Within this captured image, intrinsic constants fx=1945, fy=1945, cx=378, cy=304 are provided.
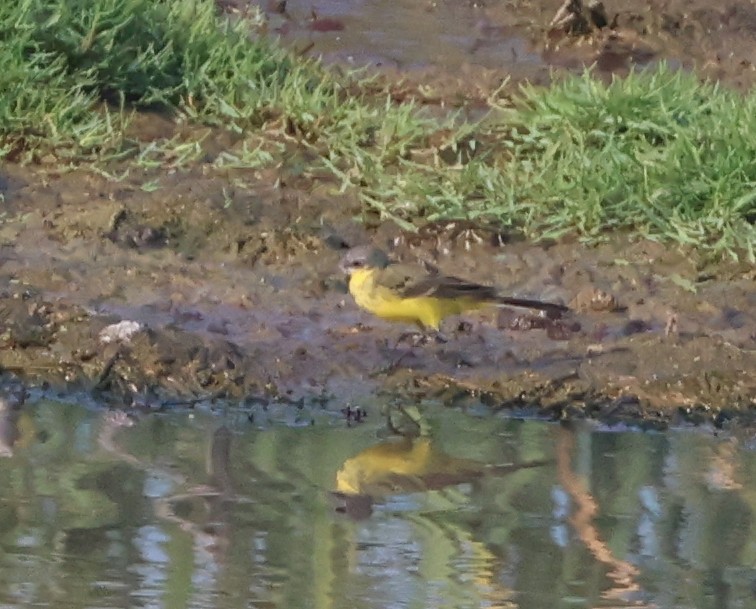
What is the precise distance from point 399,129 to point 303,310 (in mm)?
1583

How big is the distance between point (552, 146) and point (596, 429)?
242 centimetres

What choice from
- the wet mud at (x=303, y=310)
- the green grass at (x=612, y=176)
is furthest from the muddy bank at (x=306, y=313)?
the green grass at (x=612, y=176)

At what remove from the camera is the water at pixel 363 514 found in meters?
4.21

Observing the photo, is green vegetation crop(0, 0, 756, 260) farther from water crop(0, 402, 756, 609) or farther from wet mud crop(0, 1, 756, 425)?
water crop(0, 402, 756, 609)

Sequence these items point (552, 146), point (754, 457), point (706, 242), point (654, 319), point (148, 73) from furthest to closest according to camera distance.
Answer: point (148, 73) < point (552, 146) < point (706, 242) < point (654, 319) < point (754, 457)

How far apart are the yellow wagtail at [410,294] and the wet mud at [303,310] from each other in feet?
0.58

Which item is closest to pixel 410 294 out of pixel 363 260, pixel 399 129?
pixel 363 260

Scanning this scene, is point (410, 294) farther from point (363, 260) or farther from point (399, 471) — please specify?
point (399, 471)

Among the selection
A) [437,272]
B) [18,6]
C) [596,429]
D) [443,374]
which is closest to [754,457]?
[596,429]

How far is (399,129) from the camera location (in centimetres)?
843

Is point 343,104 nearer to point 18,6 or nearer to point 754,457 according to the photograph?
point 18,6

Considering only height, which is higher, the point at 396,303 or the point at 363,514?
the point at 396,303

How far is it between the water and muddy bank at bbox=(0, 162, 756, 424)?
0.27m

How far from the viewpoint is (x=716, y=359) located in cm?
655
